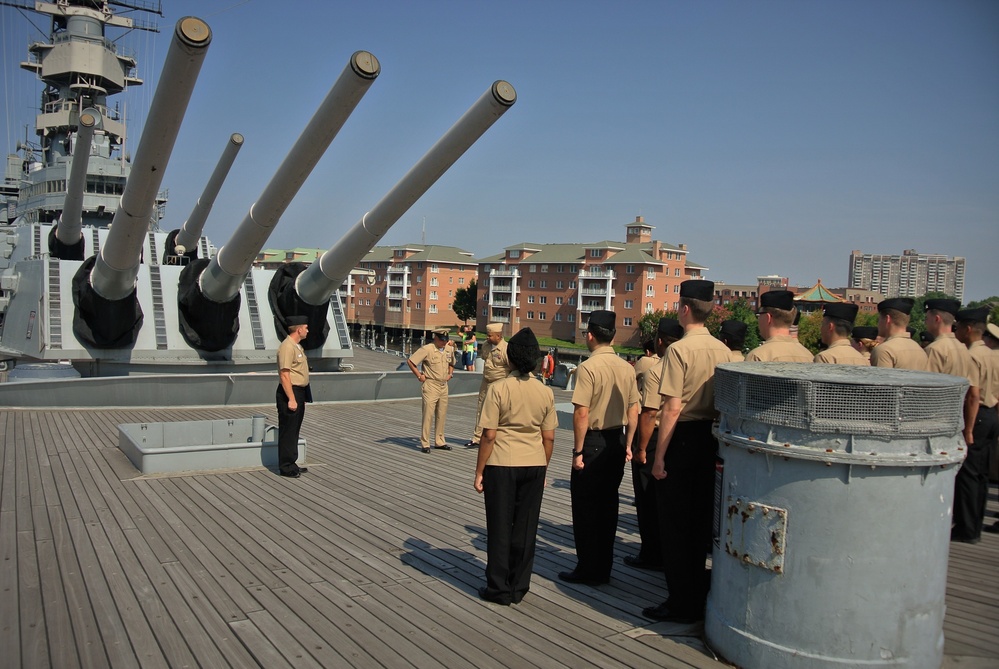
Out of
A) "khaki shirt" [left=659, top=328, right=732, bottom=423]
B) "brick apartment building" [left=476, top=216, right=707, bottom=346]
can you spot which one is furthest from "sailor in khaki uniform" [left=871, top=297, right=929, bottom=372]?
"brick apartment building" [left=476, top=216, right=707, bottom=346]

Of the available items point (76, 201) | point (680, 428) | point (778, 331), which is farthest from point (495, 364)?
point (76, 201)

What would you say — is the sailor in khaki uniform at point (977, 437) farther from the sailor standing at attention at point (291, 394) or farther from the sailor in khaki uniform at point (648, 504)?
the sailor standing at attention at point (291, 394)

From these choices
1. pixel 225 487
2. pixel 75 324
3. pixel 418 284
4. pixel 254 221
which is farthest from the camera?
pixel 418 284

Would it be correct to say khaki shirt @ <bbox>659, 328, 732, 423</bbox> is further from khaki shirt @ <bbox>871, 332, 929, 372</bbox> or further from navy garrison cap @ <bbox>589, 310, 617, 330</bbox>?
khaki shirt @ <bbox>871, 332, 929, 372</bbox>

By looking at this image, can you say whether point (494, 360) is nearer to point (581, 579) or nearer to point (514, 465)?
point (581, 579)

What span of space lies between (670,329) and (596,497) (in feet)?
4.21

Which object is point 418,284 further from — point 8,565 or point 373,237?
point 8,565

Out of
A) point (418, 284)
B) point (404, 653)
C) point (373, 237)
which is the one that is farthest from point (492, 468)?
point (418, 284)

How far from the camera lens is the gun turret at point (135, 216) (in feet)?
18.5

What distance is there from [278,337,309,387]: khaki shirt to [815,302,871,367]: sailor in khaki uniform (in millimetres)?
4061

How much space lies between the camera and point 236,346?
1114 centimetres

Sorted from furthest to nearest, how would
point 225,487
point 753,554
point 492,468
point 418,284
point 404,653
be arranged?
1. point 418,284
2. point 225,487
3. point 492,468
4. point 404,653
5. point 753,554

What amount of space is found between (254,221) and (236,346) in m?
3.17

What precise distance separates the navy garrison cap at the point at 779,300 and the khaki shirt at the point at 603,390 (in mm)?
832
